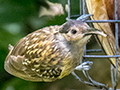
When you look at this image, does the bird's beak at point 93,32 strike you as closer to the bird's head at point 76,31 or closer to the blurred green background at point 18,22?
the bird's head at point 76,31

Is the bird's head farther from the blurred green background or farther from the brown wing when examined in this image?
the blurred green background

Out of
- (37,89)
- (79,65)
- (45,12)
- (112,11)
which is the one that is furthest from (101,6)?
(37,89)

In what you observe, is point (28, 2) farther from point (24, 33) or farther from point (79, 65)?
point (79, 65)

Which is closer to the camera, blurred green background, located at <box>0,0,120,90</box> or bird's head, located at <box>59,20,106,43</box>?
bird's head, located at <box>59,20,106,43</box>

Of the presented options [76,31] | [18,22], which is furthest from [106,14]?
[18,22]

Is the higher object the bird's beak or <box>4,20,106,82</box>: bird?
the bird's beak

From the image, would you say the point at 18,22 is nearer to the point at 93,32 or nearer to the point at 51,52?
the point at 51,52

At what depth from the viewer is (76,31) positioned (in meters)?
0.36

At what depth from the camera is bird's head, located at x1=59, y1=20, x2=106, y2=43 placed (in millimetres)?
347

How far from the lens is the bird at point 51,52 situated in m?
0.36

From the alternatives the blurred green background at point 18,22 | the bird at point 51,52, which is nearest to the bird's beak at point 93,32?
the bird at point 51,52

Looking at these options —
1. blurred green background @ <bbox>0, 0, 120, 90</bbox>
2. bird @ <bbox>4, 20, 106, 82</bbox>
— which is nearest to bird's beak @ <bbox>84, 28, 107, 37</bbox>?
bird @ <bbox>4, 20, 106, 82</bbox>

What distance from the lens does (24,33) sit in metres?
0.58

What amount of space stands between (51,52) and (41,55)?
0.09ft
